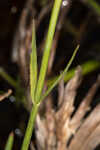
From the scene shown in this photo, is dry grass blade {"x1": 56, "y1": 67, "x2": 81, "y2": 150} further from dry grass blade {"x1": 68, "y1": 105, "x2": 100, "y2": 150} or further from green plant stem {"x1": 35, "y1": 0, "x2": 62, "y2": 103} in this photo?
green plant stem {"x1": 35, "y1": 0, "x2": 62, "y2": 103}

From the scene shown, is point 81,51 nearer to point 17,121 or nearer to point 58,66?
point 58,66

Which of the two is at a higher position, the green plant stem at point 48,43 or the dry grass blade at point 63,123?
the green plant stem at point 48,43

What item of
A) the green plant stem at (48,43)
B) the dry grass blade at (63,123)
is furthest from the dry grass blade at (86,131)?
the green plant stem at (48,43)

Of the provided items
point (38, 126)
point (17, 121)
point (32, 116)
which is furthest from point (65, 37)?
point (32, 116)

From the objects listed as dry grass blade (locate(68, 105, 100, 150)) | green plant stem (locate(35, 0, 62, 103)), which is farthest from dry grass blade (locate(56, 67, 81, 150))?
green plant stem (locate(35, 0, 62, 103))

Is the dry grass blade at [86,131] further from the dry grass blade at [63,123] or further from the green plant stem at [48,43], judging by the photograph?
the green plant stem at [48,43]

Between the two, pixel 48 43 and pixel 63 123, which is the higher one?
pixel 48 43

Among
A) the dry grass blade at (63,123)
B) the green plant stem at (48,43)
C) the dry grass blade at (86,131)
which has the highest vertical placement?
Answer: the green plant stem at (48,43)

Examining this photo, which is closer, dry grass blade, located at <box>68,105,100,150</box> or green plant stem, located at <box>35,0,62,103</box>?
green plant stem, located at <box>35,0,62,103</box>

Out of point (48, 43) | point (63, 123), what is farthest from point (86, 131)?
point (48, 43)

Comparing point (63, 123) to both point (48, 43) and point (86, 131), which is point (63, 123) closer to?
point (86, 131)

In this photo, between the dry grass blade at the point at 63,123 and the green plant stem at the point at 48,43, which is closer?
the green plant stem at the point at 48,43
